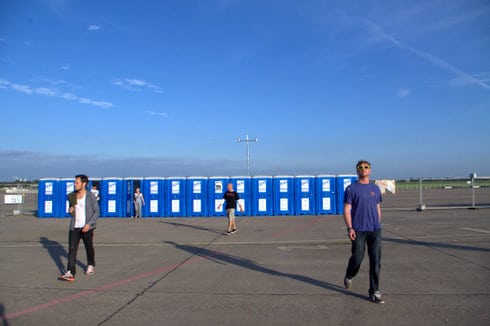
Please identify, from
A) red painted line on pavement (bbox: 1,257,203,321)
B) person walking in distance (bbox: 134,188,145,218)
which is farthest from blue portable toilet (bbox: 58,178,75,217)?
red painted line on pavement (bbox: 1,257,203,321)

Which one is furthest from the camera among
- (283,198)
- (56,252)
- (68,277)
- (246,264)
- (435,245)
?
(283,198)

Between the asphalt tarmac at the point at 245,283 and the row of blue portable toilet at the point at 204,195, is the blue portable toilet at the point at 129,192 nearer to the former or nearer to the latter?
the row of blue portable toilet at the point at 204,195

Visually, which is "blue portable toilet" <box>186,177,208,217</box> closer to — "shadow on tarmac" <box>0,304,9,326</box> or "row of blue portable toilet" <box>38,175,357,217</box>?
"row of blue portable toilet" <box>38,175,357,217</box>

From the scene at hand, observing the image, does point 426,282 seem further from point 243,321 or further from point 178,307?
point 178,307

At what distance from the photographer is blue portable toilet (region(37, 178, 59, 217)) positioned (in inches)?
821

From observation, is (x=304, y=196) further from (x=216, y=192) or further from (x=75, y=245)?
(x=75, y=245)

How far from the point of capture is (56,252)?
31.2 feet

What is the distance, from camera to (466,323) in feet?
14.4

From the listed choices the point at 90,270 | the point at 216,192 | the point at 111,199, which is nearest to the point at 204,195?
the point at 216,192

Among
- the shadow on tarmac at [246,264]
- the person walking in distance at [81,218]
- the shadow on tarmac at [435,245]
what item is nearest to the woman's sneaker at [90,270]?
the person walking in distance at [81,218]

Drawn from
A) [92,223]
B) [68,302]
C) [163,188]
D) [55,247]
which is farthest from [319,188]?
[68,302]

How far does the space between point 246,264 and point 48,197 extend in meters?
16.8

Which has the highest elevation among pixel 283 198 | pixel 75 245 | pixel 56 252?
pixel 283 198

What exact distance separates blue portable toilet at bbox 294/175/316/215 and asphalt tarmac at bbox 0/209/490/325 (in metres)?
9.51
